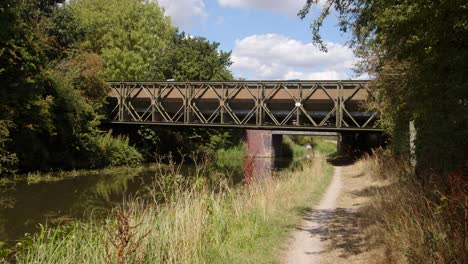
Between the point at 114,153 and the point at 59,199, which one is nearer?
the point at 59,199

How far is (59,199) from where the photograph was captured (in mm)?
18688

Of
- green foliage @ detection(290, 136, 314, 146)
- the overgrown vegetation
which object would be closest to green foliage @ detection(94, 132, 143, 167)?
the overgrown vegetation

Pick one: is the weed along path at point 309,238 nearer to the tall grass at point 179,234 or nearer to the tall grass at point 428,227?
the tall grass at point 179,234

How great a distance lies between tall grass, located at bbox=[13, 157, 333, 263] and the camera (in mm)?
6145

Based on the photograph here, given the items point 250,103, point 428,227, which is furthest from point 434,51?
point 250,103

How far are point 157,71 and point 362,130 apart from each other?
26.8 metres

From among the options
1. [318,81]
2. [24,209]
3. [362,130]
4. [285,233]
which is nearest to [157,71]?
[318,81]

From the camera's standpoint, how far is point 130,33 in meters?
49.2

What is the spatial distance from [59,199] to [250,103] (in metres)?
21.4

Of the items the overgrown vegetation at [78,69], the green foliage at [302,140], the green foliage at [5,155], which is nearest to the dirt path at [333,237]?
the green foliage at [5,155]

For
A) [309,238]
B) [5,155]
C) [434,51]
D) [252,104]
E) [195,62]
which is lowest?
[309,238]

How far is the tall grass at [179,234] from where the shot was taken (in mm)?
6145

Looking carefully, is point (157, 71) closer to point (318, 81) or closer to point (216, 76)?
point (216, 76)

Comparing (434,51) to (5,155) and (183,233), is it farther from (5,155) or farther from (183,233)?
(5,155)
